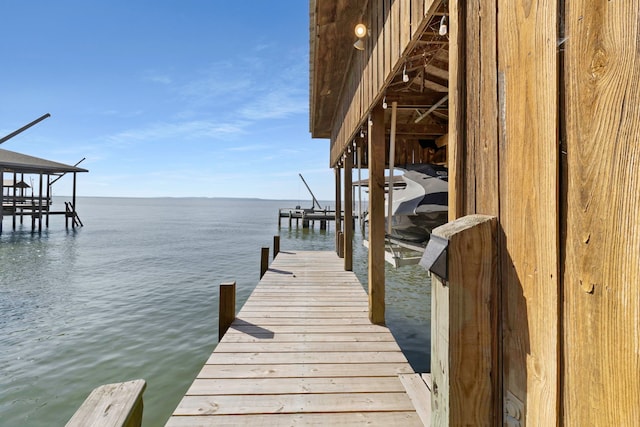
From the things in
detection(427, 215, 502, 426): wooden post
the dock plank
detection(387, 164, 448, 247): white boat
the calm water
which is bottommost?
the calm water

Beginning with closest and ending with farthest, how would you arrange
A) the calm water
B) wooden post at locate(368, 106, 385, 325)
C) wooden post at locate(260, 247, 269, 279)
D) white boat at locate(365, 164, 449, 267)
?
white boat at locate(365, 164, 449, 267) < wooden post at locate(368, 106, 385, 325) < the calm water < wooden post at locate(260, 247, 269, 279)

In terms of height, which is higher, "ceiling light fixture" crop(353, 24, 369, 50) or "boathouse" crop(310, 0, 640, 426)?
"ceiling light fixture" crop(353, 24, 369, 50)

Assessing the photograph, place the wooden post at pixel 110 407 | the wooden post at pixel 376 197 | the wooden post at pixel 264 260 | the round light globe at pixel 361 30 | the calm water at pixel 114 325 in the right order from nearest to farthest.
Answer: the wooden post at pixel 110 407
the round light globe at pixel 361 30
the wooden post at pixel 376 197
the calm water at pixel 114 325
the wooden post at pixel 264 260

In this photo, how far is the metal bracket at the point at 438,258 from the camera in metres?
1.15

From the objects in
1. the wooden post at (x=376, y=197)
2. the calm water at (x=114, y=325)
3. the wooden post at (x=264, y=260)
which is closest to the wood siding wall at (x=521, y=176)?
the wooden post at (x=376, y=197)

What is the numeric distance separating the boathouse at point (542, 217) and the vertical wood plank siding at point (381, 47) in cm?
100

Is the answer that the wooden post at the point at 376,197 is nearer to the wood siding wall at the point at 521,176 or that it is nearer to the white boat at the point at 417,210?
the white boat at the point at 417,210

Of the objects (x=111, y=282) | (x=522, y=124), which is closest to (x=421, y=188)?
(x=522, y=124)

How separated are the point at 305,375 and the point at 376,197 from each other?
2356 millimetres

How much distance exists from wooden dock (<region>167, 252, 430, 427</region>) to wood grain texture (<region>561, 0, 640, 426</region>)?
133 centimetres

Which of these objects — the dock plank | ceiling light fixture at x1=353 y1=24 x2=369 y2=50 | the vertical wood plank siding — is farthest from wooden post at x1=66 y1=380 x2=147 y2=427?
ceiling light fixture at x1=353 y1=24 x2=369 y2=50

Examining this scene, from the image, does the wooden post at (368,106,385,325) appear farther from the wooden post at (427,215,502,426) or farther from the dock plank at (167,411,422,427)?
the wooden post at (427,215,502,426)

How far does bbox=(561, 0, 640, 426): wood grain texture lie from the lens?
723 mm

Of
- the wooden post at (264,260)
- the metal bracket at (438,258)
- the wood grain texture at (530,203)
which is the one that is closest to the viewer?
the wood grain texture at (530,203)
